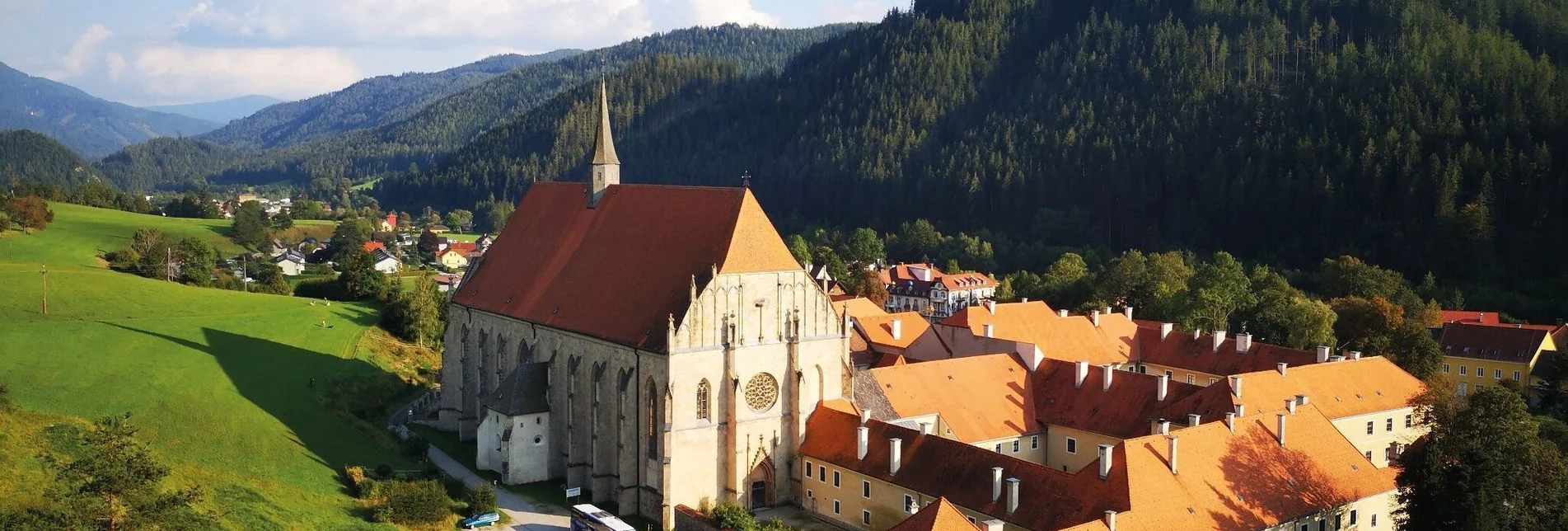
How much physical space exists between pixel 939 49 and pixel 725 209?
134 m

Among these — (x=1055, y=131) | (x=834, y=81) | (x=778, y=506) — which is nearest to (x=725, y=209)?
(x=778, y=506)

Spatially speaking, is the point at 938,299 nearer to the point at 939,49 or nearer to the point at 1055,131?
the point at 1055,131

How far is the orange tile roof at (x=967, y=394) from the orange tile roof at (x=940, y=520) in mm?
14329

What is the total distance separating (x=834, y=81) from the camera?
188125 millimetres

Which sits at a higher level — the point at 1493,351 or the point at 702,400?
the point at 702,400

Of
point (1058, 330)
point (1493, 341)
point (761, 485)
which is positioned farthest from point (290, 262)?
point (1493, 341)

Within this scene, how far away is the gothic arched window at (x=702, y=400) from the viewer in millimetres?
43219

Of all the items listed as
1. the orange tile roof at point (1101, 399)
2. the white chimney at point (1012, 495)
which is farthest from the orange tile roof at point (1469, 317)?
the white chimney at point (1012, 495)

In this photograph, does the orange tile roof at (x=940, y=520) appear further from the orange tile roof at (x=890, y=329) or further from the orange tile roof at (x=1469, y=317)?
the orange tile roof at (x=1469, y=317)

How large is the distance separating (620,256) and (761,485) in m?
10.9

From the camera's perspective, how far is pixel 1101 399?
48.1 m

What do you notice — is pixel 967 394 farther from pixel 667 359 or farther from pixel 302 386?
pixel 302 386

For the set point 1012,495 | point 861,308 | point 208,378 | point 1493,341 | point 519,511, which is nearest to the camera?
point 1012,495

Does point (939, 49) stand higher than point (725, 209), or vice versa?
point (939, 49)
